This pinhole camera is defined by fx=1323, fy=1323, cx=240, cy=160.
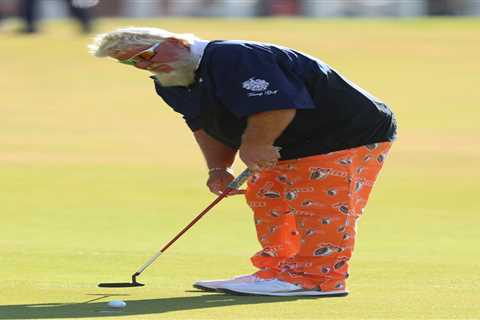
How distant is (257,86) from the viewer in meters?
6.11

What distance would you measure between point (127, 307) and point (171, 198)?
5554 mm

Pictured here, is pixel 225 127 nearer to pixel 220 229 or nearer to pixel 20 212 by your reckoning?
pixel 220 229

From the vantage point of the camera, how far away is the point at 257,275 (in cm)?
676

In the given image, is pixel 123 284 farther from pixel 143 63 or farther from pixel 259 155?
pixel 143 63

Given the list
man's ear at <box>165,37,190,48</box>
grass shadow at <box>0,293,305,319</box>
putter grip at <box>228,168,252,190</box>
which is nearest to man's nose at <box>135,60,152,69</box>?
man's ear at <box>165,37,190,48</box>

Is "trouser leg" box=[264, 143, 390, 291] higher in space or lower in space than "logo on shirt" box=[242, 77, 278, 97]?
lower

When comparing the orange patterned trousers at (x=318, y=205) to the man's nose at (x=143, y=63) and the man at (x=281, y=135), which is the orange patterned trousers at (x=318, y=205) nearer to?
the man at (x=281, y=135)

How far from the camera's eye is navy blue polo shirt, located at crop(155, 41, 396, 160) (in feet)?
20.2

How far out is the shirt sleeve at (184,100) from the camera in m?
6.40

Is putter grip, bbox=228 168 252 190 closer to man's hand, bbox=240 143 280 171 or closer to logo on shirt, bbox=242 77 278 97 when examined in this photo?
man's hand, bbox=240 143 280 171

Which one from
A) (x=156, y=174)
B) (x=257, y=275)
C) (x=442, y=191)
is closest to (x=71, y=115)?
(x=156, y=174)

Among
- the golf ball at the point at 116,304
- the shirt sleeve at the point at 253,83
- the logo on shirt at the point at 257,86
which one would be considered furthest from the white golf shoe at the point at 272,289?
the logo on shirt at the point at 257,86

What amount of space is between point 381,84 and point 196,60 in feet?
55.0

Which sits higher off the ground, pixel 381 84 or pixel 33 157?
pixel 33 157
